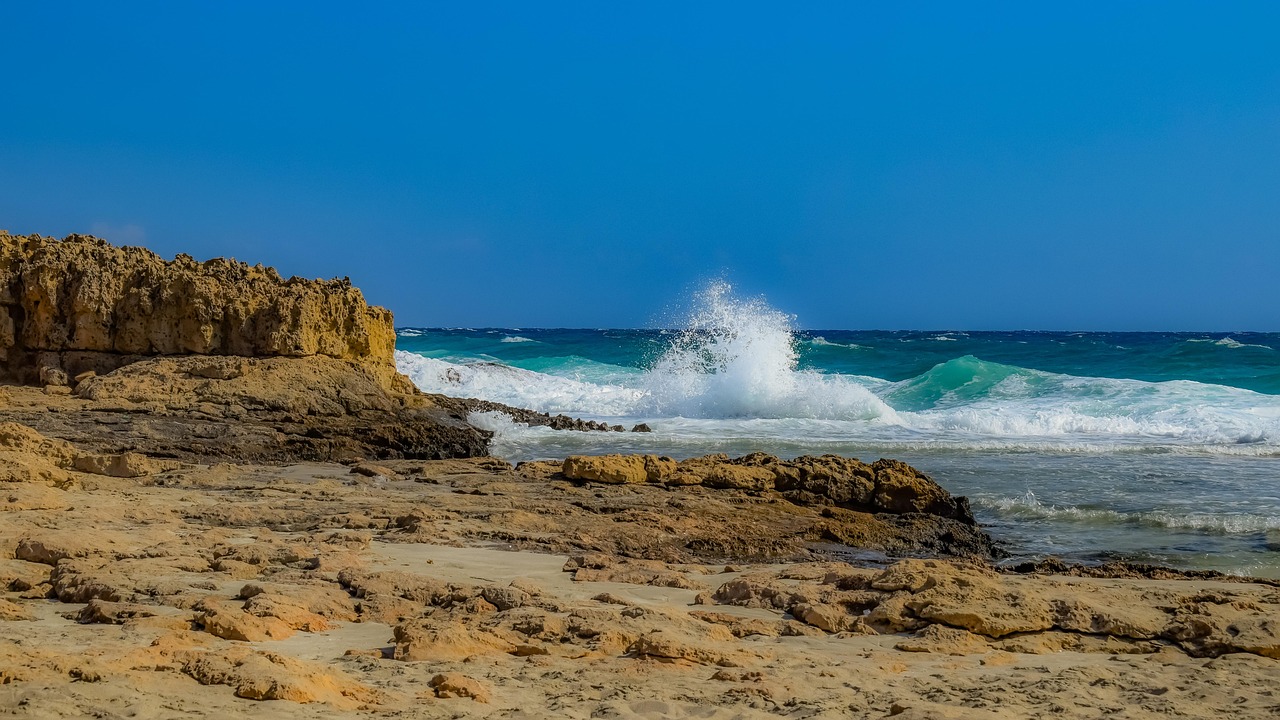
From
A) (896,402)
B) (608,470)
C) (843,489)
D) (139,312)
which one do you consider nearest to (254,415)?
(139,312)

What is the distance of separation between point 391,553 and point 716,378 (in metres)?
13.8

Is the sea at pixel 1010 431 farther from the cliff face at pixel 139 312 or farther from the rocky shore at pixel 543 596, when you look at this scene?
the cliff face at pixel 139 312

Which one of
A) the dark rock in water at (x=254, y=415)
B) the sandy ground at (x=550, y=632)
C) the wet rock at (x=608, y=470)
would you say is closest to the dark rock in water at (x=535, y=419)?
the dark rock in water at (x=254, y=415)

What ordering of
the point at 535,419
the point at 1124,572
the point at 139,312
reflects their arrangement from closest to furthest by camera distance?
the point at 1124,572 → the point at 139,312 → the point at 535,419

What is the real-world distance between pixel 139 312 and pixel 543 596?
960 centimetres

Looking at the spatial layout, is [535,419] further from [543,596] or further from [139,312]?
[543,596]

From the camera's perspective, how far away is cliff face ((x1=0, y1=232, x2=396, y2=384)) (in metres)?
12.3

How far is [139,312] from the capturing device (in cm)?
1239

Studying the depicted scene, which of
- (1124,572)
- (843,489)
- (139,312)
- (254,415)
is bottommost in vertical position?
(1124,572)

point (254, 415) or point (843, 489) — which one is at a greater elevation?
point (254, 415)

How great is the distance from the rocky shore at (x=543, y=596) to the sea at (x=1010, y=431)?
5.37 ft

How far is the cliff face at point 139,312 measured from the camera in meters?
12.3

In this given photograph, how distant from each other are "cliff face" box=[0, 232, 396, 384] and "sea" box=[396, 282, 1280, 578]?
9.46ft

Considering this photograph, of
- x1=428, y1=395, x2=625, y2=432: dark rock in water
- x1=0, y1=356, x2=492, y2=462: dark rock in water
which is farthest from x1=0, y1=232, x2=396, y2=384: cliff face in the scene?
x1=428, y1=395, x2=625, y2=432: dark rock in water
